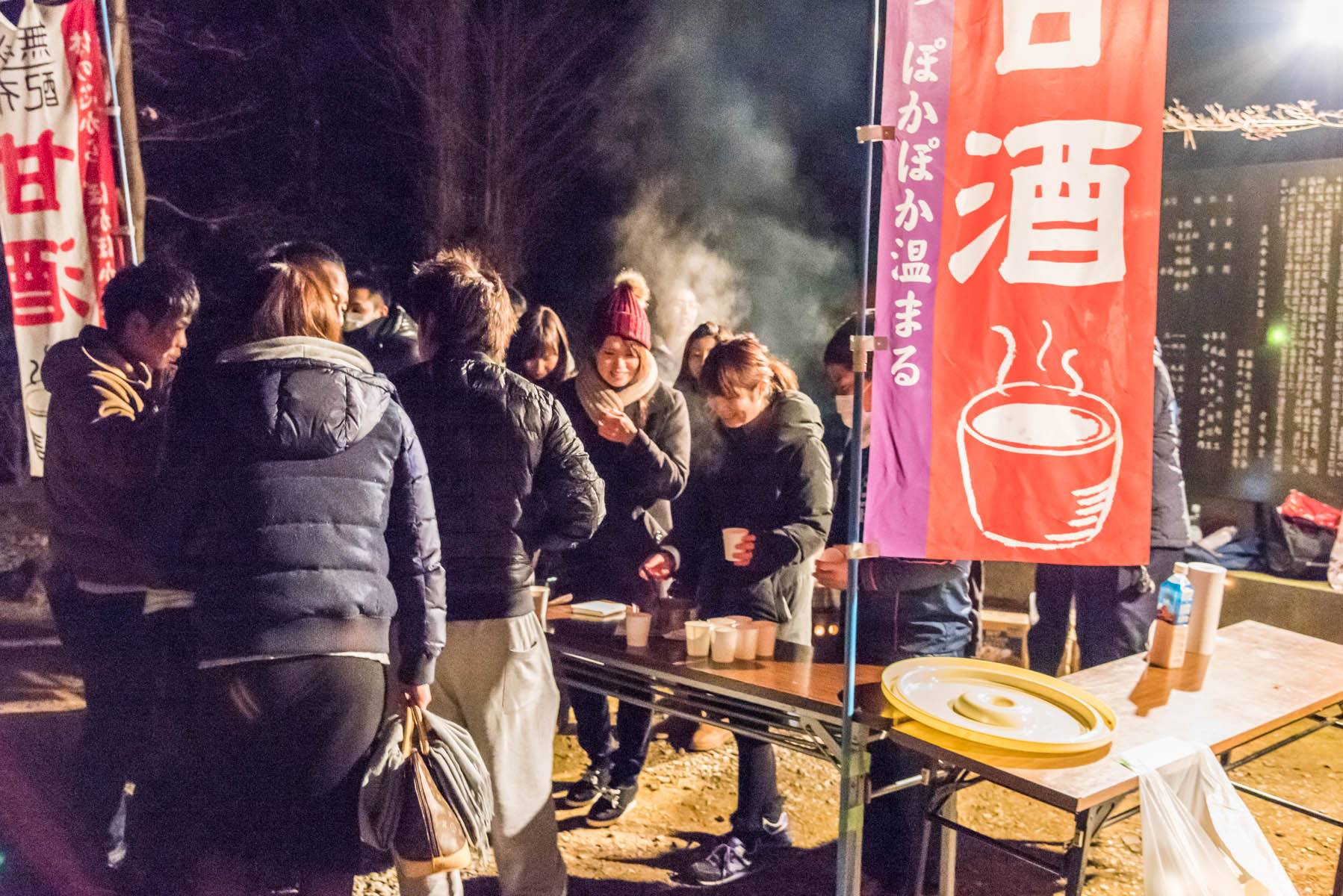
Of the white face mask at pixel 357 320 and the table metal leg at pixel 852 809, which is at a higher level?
the white face mask at pixel 357 320

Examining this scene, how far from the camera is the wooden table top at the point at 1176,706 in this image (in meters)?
2.07

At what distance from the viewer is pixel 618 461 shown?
4398 millimetres

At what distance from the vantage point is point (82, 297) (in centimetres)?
372

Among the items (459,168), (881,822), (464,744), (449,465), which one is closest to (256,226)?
(459,168)

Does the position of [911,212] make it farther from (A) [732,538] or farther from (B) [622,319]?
(B) [622,319]

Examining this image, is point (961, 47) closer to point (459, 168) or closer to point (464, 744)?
point (464, 744)

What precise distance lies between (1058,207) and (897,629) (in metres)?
1.55

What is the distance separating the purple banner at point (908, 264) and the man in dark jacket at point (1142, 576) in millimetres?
2317

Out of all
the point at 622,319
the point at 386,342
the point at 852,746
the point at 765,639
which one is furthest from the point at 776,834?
the point at 386,342

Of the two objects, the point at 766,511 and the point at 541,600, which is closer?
the point at 541,600

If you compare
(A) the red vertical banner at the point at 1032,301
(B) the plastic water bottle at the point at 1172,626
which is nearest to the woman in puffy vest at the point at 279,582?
(A) the red vertical banner at the point at 1032,301

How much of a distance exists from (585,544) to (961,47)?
2.93 meters

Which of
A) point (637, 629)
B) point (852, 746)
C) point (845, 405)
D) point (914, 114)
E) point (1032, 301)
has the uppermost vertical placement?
point (914, 114)

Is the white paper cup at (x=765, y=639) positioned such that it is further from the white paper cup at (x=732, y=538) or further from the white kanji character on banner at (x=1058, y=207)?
the white kanji character on banner at (x=1058, y=207)
